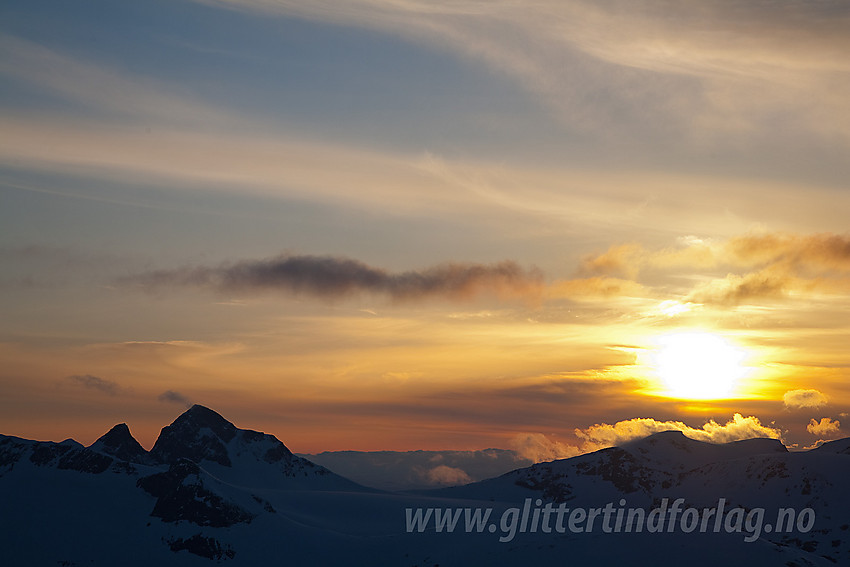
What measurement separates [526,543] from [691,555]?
40411mm

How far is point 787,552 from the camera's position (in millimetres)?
181750

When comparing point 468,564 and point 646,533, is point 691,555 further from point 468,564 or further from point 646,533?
point 468,564

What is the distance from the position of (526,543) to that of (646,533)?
2970cm

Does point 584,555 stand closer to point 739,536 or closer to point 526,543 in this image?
point 526,543

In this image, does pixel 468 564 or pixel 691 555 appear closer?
pixel 691 555

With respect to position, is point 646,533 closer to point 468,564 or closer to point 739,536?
point 739,536

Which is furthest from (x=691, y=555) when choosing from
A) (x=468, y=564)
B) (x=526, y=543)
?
(x=468, y=564)

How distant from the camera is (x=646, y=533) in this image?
193m

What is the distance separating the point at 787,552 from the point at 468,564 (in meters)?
74.4

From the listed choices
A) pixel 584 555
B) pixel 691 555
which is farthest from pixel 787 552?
pixel 584 555

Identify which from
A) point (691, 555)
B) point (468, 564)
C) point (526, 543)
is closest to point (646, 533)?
point (691, 555)

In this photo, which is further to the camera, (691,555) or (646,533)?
(646,533)

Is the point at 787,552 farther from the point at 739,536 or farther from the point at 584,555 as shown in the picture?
the point at 584,555

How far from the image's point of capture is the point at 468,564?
192 meters
